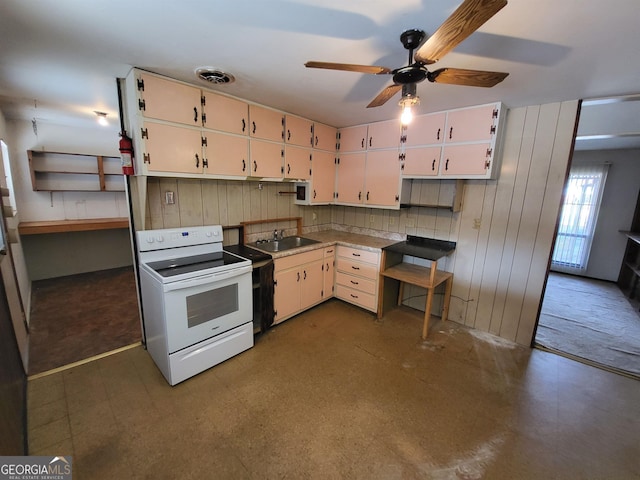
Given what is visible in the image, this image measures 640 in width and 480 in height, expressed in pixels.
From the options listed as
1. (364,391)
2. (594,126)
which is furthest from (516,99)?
(364,391)

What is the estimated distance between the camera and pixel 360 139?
11.2ft

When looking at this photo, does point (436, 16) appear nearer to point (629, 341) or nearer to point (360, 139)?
point (360, 139)

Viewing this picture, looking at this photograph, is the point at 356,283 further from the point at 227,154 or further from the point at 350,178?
the point at 227,154

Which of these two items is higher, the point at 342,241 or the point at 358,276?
the point at 342,241

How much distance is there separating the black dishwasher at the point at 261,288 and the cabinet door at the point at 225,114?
1.24m

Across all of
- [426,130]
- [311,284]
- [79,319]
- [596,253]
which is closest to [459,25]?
[426,130]

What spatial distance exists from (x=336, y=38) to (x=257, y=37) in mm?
461

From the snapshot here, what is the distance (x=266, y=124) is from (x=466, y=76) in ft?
6.41

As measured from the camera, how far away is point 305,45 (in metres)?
1.56

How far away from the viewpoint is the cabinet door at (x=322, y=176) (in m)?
3.39

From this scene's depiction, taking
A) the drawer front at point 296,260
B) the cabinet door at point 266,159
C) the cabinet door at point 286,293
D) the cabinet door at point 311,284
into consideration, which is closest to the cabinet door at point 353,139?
the cabinet door at point 266,159

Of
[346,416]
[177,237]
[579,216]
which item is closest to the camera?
[346,416]

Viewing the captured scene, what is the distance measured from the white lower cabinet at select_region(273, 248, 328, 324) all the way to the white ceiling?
1.70m

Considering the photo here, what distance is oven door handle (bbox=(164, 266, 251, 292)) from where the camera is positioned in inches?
75.7
